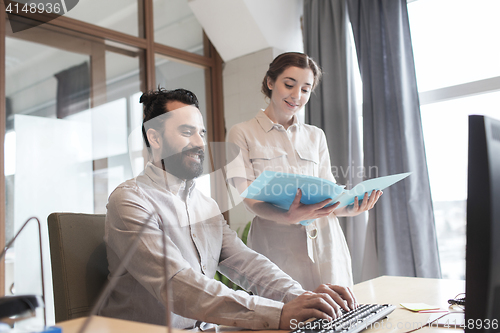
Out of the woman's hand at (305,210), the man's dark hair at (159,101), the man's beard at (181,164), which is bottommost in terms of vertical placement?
the woman's hand at (305,210)

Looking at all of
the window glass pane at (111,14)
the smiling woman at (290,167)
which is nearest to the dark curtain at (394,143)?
the smiling woman at (290,167)

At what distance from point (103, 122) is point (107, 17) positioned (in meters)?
0.74

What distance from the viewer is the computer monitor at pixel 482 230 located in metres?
0.55

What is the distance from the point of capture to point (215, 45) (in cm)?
338

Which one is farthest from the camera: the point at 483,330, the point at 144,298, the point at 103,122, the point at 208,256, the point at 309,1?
the point at 309,1

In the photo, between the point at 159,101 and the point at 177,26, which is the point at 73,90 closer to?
the point at 177,26

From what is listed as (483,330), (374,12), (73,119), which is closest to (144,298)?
(483,330)

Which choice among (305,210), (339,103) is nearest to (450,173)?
(339,103)

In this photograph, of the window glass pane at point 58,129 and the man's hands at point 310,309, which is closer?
the man's hands at point 310,309

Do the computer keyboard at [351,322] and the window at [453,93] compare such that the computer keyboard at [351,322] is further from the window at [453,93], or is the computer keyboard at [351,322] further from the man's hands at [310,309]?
the window at [453,93]

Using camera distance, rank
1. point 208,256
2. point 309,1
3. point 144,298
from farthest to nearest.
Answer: point 309,1, point 208,256, point 144,298

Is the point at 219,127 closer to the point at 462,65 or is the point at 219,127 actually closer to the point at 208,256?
the point at 462,65

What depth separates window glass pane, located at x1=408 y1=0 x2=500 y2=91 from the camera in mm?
2539

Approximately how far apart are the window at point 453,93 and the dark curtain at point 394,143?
176 millimetres
